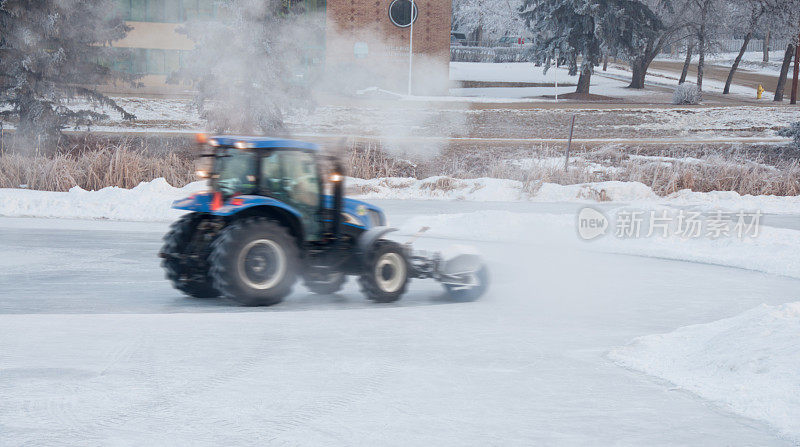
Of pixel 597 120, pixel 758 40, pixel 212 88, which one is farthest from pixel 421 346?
pixel 758 40

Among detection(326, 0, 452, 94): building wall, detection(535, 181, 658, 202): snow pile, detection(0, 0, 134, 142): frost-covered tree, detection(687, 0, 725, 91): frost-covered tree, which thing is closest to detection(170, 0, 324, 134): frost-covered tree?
detection(0, 0, 134, 142): frost-covered tree

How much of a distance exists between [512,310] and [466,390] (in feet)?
11.7

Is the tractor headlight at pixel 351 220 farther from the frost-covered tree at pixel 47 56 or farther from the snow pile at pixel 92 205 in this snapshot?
the frost-covered tree at pixel 47 56

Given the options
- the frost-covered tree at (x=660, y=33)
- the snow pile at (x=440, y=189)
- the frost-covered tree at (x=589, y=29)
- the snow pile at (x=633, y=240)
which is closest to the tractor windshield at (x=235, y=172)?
the snow pile at (x=633, y=240)

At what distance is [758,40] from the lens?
101 m

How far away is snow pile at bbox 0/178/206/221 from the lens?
17.8 meters

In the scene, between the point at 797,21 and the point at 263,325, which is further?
the point at 797,21

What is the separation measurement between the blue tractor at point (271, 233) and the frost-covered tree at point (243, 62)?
64.6 ft

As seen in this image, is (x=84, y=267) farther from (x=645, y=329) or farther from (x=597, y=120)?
(x=597, y=120)

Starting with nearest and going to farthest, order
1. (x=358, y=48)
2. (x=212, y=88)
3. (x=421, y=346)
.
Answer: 1. (x=421, y=346)
2. (x=212, y=88)
3. (x=358, y=48)

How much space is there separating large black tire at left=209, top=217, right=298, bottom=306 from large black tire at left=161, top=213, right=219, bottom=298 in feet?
1.15

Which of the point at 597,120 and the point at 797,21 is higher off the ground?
the point at 797,21

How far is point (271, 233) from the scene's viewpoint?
9.09m

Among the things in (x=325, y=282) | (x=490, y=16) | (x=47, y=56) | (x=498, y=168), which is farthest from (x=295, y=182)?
(x=490, y=16)
